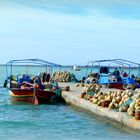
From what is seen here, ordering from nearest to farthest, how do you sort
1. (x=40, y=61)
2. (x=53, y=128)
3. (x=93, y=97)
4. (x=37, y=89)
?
(x=53, y=128)
(x=93, y=97)
(x=37, y=89)
(x=40, y=61)

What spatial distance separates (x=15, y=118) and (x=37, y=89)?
565 centimetres

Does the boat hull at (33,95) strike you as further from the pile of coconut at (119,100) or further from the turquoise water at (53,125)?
the pile of coconut at (119,100)

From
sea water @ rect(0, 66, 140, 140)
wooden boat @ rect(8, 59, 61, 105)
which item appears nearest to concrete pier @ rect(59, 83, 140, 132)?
sea water @ rect(0, 66, 140, 140)

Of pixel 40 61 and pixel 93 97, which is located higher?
pixel 40 61

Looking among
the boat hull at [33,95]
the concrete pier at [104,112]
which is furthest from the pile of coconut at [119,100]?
the boat hull at [33,95]

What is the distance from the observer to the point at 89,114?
2380cm

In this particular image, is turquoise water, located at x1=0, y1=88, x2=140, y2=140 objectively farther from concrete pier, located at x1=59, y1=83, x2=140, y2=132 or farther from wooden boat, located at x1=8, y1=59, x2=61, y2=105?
wooden boat, located at x1=8, y1=59, x2=61, y2=105

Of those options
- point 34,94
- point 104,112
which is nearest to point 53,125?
point 104,112

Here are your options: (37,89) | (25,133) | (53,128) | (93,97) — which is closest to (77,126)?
(53,128)

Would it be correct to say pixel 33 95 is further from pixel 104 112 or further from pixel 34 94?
pixel 104 112

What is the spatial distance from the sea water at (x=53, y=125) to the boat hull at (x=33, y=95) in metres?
1.06

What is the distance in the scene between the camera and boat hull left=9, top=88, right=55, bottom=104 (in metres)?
29.5

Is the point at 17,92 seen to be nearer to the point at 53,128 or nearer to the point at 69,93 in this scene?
the point at 69,93

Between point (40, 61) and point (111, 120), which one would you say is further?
point (40, 61)
